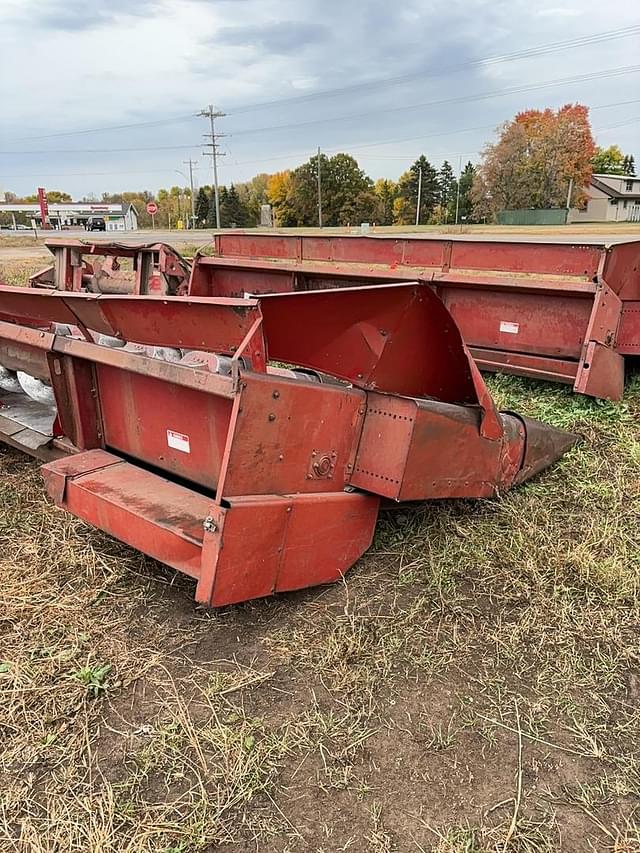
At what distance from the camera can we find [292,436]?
2316mm

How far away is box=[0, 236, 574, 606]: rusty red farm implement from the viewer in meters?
2.21

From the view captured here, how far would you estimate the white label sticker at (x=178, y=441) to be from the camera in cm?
285

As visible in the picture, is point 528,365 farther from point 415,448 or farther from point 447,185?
point 447,185

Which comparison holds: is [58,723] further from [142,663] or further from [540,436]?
[540,436]

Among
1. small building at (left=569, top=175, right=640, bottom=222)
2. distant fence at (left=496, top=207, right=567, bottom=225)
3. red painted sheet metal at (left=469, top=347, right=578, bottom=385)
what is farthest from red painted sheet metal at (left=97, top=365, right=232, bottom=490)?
small building at (left=569, top=175, right=640, bottom=222)

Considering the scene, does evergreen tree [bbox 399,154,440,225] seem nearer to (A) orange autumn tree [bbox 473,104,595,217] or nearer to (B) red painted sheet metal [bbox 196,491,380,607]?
(A) orange autumn tree [bbox 473,104,595,217]

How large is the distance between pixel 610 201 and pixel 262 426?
91.2 meters

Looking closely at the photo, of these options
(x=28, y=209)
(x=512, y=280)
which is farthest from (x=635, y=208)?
(x=512, y=280)

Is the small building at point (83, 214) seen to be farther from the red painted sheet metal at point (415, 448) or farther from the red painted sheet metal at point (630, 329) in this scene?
the red painted sheet metal at point (415, 448)

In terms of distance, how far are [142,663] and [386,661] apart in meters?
0.86

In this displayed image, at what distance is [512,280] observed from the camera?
465cm

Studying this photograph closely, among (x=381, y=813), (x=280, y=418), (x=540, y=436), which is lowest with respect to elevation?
(x=381, y=813)

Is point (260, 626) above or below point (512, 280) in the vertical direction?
below

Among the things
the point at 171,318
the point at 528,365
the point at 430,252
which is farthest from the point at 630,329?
the point at 171,318
